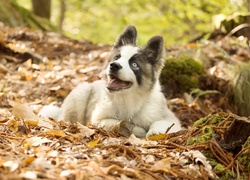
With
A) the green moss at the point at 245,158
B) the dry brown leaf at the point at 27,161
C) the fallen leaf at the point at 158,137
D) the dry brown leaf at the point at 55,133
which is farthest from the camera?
the fallen leaf at the point at 158,137

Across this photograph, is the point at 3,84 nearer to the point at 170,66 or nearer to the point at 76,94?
the point at 76,94

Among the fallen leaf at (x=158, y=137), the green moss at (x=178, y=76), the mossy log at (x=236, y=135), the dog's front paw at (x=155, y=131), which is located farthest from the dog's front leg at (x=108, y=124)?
the green moss at (x=178, y=76)

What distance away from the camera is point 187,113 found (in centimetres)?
749

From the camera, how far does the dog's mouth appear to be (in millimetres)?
5516

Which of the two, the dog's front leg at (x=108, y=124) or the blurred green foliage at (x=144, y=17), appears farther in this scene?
the blurred green foliage at (x=144, y=17)

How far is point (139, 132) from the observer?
558cm

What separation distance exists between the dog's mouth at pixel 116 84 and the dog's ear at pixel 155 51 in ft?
2.09

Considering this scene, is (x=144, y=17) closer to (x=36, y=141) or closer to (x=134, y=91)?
(x=134, y=91)

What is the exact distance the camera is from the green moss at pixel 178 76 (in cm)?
861

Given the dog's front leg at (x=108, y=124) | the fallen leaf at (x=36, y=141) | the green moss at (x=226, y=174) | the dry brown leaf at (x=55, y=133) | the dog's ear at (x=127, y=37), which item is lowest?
the dog's front leg at (x=108, y=124)

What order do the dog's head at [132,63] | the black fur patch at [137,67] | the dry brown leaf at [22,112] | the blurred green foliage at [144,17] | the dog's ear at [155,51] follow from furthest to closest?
the blurred green foliage at [144,17], the dog's ear at [155,51], the black fur patch at [137,67], the dog's head at [132,63], the dry brown leaf at [22,112]

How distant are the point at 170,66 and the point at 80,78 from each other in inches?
Result: 76.4

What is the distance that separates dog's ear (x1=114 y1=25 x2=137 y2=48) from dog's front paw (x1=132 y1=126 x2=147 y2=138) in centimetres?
132

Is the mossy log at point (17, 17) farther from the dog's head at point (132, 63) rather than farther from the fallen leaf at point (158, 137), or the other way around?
the fallen leaf at point (158, 137)
